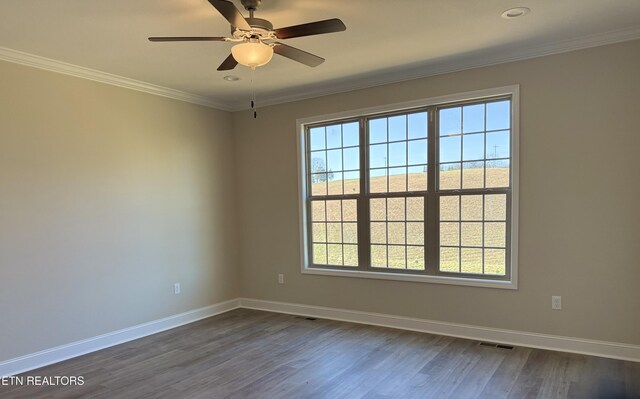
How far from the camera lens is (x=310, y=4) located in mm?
2613

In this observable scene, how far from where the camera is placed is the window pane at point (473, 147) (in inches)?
153

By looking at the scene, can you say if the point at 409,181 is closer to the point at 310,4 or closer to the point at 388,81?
the point at 388,81

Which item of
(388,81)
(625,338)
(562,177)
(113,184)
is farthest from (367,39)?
(625,338)

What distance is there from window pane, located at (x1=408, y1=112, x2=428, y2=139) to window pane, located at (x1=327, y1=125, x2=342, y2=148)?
87 cm

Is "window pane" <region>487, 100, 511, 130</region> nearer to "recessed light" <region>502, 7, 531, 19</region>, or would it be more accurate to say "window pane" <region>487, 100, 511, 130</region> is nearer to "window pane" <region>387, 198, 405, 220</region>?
"recessed light" <region>502, 7, 531, 19</region>

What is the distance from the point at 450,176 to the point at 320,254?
1835 mm

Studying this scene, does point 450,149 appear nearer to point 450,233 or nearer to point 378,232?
point 450,233

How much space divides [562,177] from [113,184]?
425cm

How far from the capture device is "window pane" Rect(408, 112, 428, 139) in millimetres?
4180

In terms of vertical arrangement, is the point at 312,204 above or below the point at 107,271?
above

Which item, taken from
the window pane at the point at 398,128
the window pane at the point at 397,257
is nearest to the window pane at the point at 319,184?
the window pane at the point at 398,128

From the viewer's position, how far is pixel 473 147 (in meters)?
3.92

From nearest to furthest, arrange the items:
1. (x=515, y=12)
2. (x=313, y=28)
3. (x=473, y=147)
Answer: (x=313, y=28) → (x=515, y=12) → (x=473, y=147)

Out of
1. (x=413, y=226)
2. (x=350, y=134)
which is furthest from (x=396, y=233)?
(x=350, y=134)
